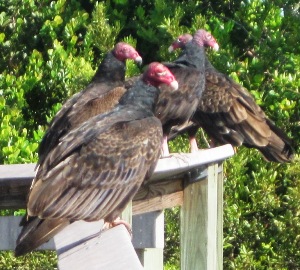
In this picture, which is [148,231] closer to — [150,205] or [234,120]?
[150,205]

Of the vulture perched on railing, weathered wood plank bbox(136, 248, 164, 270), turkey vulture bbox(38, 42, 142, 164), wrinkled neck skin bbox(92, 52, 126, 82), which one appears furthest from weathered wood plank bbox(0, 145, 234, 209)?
wrinkled neck skin bbox(92, 52, 126, 82)

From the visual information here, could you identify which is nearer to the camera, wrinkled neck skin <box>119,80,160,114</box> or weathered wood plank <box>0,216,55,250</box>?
weathered wood plank <box>0,216,55,250</box>

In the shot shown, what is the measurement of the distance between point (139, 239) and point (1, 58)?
3221 millimetres

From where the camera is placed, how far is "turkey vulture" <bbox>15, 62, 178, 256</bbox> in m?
3.23

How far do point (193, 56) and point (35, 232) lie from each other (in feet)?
11.5

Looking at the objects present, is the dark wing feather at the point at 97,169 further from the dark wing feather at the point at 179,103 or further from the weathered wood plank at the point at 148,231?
the dark wing feather at the point at 179,103

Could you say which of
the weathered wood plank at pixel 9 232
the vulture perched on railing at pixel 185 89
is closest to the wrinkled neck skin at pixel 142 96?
the vulture perched on railing at pixel 185 89

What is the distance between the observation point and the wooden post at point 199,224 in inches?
157

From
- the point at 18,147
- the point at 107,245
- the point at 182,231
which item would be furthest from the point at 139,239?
the point at 18,147

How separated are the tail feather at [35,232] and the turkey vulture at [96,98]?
4.23 feet

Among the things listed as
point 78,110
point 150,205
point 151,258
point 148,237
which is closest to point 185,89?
point 78,110

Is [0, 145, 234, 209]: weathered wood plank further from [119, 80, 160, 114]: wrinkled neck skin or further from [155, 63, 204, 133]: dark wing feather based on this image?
[155, 63, 204, 133]: dark wing feather

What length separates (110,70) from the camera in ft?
19.9

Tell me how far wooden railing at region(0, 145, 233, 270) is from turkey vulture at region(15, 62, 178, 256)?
6 centimetres
